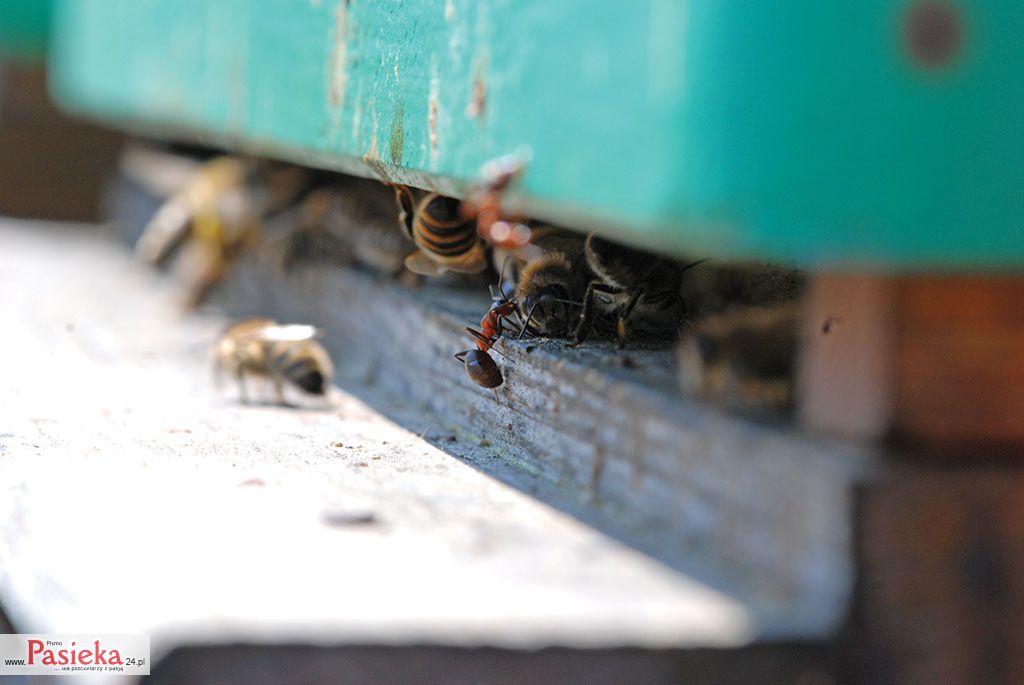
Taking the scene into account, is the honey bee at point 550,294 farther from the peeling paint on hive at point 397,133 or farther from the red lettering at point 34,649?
the red lettering at point 34,649

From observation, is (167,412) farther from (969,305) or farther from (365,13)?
(969,305)

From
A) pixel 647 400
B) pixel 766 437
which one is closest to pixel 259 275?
pixel 647 400

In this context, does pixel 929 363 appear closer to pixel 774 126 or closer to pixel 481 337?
pixel 774 126

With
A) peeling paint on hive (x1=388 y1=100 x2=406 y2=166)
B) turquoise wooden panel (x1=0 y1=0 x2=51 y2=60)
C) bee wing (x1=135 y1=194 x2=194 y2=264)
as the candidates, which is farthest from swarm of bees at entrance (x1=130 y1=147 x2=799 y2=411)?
turquoise wooden panel (x1=0 y1=0 x2=51 y2=60)

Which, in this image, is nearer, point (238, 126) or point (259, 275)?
point (238, 126)

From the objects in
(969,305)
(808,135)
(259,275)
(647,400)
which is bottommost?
(259,275)

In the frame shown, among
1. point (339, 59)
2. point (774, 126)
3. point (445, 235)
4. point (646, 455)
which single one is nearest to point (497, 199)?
point (646, 455)
